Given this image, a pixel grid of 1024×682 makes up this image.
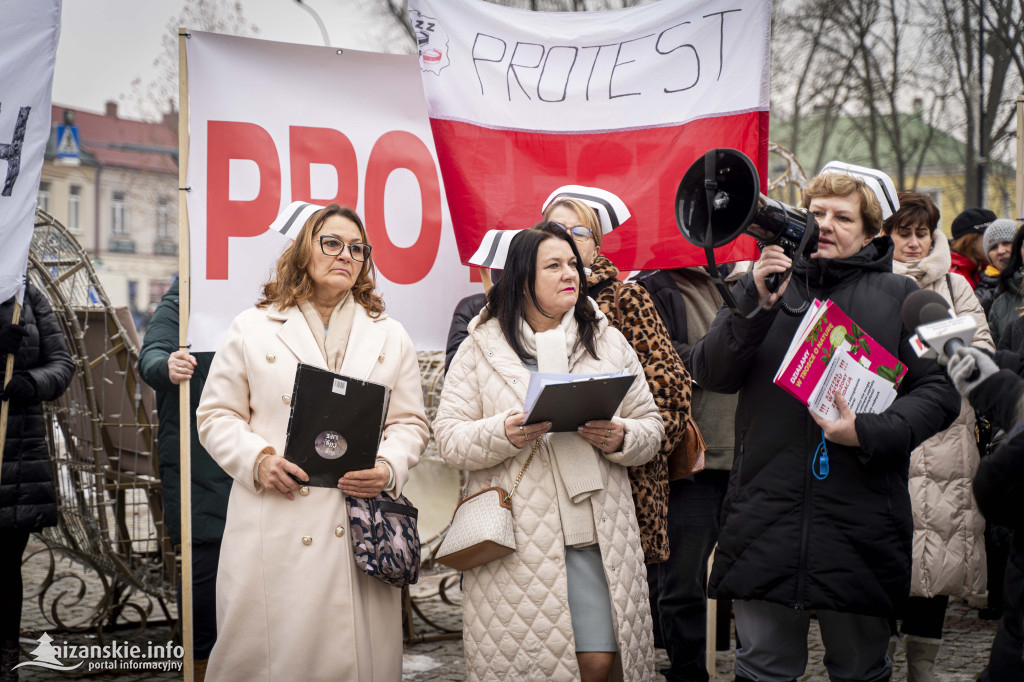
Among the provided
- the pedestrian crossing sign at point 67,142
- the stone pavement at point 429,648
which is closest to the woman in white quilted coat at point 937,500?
the stone pavement at point 429,648

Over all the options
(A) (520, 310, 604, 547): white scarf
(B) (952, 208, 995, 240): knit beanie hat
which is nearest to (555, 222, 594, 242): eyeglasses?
(A) (520, 310, 604, 547): white scarf

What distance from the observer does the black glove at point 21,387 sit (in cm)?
450

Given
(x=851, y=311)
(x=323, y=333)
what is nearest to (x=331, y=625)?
(x=323, y=333)

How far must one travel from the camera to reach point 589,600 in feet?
10.9

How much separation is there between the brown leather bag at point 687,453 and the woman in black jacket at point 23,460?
8.93ft

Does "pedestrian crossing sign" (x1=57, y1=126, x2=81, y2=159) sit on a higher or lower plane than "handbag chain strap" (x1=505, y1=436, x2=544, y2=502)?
higher

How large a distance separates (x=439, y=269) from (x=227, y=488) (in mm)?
1440

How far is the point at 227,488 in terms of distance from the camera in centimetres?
455

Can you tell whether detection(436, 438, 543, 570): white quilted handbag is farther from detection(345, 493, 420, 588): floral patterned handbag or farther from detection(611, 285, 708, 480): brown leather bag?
detection(611, 285, 708, 480): brown leather bag

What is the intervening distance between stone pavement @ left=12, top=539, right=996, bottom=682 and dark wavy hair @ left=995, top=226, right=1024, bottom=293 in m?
1.89

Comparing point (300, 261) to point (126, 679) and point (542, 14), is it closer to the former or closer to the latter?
point (542, 14)

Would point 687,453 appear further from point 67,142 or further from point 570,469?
point 67,142

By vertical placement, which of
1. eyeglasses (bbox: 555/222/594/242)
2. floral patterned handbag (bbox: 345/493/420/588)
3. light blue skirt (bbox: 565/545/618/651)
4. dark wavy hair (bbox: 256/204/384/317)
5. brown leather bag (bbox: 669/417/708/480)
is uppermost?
eyeglasses (bbox: 555/222/594/242)

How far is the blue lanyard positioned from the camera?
312cm
